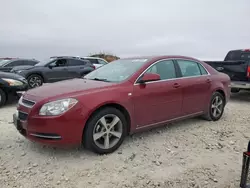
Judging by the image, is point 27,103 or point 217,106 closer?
point 27,103

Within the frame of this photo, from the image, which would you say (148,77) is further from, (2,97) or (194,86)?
(2,97)

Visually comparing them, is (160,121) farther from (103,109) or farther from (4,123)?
(4,123)

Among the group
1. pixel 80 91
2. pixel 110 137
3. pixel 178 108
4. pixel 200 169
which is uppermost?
pixel 80 91

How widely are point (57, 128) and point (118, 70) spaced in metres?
1.68

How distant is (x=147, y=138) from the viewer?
4.23 metres

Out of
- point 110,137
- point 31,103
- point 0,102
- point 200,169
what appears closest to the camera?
point 200,169

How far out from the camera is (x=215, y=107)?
17.4 ft

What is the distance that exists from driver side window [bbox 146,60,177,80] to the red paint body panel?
9 centimetres

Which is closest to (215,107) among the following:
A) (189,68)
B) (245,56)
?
(189,68)

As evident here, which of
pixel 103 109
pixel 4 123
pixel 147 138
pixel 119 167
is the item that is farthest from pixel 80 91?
pixel 4 123

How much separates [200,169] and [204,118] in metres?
2.36

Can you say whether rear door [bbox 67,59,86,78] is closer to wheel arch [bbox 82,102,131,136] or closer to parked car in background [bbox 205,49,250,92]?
parked car in background [bbox 205,49,250,92]

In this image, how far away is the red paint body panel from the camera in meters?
3.22

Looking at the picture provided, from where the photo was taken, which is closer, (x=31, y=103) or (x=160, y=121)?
(x=31, y=103)
